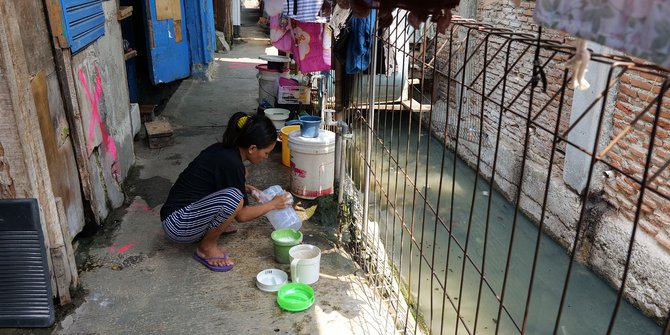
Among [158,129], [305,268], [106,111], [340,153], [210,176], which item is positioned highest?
[106,111]

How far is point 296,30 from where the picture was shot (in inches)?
171

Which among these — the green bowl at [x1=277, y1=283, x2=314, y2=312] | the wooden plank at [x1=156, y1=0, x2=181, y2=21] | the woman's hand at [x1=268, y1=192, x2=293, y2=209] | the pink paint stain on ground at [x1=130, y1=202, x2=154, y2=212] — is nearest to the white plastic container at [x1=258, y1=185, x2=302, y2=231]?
the woman's hand at [x1=268, y1=192, x2=293, y2=209]

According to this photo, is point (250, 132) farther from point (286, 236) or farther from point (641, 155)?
point (641, 155)

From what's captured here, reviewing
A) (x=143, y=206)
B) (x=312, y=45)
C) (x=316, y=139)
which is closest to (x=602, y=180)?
(x=316, y=139)

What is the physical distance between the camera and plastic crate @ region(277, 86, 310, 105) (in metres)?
6.43

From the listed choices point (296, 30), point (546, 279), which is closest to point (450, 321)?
point (546, 279)

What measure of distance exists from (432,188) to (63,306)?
5333 millimetres

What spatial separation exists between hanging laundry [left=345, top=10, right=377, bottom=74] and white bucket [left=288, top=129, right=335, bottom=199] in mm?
879

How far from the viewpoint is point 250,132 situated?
349 centimetres

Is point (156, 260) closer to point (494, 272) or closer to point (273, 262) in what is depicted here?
point (273, 262)

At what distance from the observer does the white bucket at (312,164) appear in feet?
15.3

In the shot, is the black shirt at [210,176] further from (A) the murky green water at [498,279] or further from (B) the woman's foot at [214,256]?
(A) the murky green water at [498,279]

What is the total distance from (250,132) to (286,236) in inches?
35.8

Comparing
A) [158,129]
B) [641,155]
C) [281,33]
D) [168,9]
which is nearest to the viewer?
[281,33]
